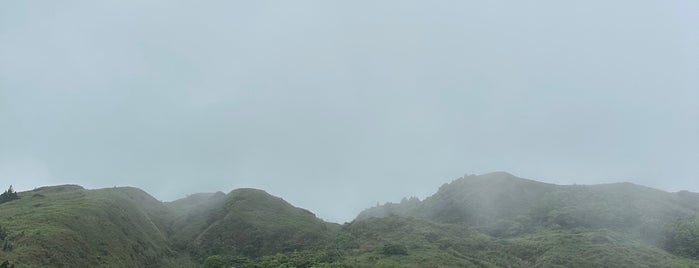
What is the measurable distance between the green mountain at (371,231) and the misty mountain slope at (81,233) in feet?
0.72

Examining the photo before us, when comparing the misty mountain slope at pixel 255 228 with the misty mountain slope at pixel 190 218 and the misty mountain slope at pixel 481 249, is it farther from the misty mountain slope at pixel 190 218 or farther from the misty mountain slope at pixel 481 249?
the misty mountain slope at pixel 481 249

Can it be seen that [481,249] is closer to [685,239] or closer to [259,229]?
[685,239]

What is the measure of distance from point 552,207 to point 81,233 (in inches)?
4229

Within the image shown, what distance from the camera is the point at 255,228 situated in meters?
108

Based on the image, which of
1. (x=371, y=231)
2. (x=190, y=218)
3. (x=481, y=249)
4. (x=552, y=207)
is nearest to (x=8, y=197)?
(x=190, y=218)

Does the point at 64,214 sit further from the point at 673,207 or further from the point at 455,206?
the point at 673,207

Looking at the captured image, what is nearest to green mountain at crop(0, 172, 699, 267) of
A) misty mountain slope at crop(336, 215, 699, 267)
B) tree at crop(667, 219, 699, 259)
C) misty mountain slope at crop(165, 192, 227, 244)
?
tree at crop(667, 219, 699, 259)

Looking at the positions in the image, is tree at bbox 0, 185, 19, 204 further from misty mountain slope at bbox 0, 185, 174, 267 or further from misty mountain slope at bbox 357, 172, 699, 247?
misty mountain slope at bbox 357, 172, 699, 247

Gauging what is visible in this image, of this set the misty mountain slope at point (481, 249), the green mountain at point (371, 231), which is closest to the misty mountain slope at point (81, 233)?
the green mountain at point (371, 231)

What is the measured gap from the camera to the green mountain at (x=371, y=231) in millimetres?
73812

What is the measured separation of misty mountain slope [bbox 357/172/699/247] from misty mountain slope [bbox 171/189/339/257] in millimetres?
40111

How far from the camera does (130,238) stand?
85.5 metres

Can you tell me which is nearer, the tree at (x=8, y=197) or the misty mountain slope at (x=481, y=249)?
the misty mountain slope at (x=481, y=249)

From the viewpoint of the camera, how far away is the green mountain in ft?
242
